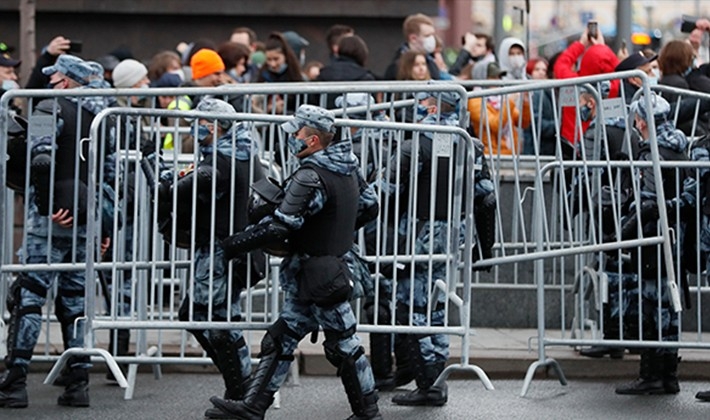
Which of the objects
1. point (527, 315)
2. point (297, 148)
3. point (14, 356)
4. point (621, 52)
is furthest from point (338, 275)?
point (621, 52)

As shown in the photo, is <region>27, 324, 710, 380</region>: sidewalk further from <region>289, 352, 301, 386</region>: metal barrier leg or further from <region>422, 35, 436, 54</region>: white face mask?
<region>422, 35, 436, 54</region>: white face mask

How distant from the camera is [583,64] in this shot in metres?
14.9

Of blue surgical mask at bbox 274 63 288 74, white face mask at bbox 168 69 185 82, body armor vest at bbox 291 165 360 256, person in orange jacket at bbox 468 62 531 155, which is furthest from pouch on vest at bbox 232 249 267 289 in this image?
white face mask at bbox 168 69 185 82

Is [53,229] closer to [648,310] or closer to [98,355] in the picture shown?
[98,355]

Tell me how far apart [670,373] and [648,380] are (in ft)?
0.53

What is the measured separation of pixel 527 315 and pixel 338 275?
431 cm

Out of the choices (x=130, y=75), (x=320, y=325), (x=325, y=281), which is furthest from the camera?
(x=130, y=75)

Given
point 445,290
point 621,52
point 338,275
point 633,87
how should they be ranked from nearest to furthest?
point 338,275, point 445,290, point 633,87, point 621,52

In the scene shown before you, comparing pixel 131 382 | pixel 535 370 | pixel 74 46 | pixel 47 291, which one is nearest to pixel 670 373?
pixel 535 370

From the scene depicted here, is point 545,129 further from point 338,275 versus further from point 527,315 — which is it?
point 338,275

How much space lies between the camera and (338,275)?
9070 millimetres

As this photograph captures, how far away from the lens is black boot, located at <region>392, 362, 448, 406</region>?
1022cm

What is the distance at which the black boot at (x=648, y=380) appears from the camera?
10789 mm

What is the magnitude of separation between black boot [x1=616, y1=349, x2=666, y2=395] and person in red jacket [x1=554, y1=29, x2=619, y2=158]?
1.44 metres
